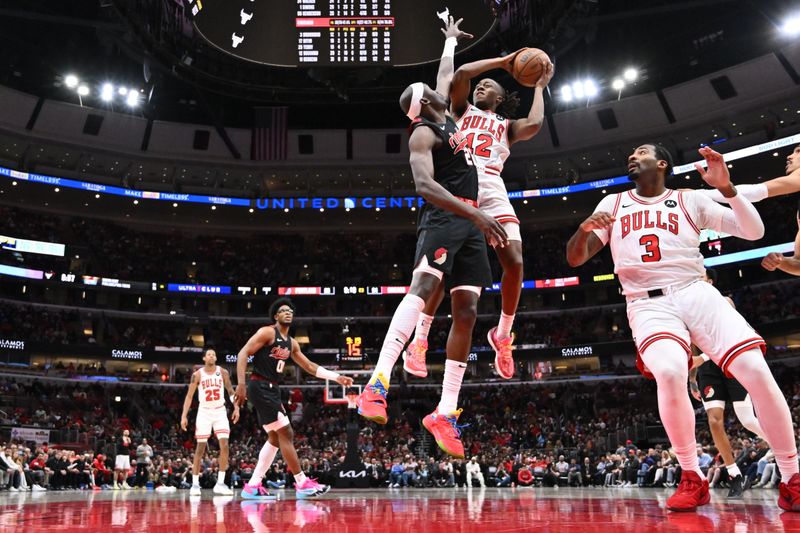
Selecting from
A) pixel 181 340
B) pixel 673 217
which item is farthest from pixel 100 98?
pixel 673 217

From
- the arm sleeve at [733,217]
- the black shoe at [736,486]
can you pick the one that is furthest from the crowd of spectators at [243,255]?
the arm sleeve at [733,217]

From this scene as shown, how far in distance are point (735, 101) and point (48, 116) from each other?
1348 inches

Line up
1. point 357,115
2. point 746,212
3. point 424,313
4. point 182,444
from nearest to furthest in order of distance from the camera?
point 746,212 < point 424,313 < point 182,444 < point 357,115

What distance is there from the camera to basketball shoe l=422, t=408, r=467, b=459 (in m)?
4.75

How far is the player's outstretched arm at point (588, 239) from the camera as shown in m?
4.71

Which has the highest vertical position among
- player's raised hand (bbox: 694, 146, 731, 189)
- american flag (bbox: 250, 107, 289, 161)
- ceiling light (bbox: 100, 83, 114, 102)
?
ceiling light (bbox: 100, 83, 114, 102)

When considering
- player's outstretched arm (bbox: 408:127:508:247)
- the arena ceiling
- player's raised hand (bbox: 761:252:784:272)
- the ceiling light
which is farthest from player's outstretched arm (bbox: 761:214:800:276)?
the ceiling light

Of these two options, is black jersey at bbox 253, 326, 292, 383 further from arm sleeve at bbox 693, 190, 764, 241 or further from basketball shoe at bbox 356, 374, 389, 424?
arm sleeve at bbox 693, 190, 764, 241

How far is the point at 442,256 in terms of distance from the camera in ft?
16.1

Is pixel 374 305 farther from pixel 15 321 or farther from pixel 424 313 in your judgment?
pixel 424 313

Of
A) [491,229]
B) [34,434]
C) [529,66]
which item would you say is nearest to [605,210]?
[491,229]

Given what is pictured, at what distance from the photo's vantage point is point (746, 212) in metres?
4.53

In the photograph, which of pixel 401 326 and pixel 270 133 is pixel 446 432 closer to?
pixel 401 326

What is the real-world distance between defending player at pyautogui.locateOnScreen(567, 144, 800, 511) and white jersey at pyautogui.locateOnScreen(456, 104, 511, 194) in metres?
0.98
